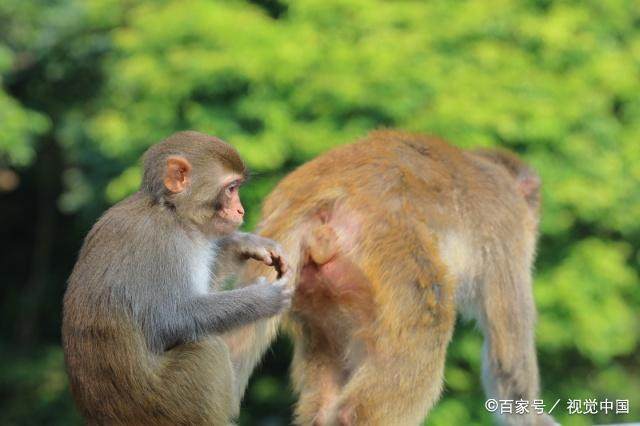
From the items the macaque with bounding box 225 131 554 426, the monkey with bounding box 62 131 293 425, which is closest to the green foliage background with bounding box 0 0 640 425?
the macaque with bounding box 225 131 554 426

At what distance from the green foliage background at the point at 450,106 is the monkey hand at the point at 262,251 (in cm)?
294

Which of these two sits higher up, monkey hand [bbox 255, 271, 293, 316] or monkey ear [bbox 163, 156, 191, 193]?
monkey ear [bbox 163, 156, 191, 193]

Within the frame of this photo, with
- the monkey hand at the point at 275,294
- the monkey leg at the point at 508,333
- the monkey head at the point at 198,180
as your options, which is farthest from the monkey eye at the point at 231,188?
the monkey leg at the point at 508,333

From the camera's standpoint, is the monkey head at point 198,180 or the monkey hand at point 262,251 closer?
the monkey head at point 198,180

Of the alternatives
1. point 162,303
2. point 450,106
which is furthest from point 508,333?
point 450,106

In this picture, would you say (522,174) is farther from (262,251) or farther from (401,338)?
(262,251)

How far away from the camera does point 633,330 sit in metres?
8.68

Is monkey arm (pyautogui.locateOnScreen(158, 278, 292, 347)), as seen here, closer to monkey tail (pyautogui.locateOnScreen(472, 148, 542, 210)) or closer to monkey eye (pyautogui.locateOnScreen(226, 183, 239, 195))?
monkey eye (pyautogui.locateOnScreen(226, 183, 239, 195))

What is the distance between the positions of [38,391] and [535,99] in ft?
21.1

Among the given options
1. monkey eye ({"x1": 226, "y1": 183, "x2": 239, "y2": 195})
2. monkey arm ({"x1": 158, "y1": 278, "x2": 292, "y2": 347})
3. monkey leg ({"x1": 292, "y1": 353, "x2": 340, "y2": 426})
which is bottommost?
monkey leg ({"x1": 292, "y1": 353, "x2": 340, "y2": 426})

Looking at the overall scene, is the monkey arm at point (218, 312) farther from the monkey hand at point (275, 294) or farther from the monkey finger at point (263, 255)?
the monkey finger at point (263, 255)

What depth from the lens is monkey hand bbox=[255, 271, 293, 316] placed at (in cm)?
415

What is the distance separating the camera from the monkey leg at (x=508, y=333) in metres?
5.66

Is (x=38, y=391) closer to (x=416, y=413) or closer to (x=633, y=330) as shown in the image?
(x=633, y=330)
